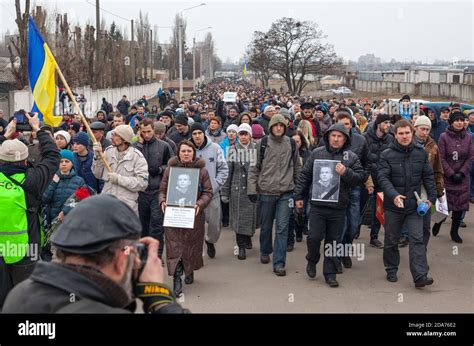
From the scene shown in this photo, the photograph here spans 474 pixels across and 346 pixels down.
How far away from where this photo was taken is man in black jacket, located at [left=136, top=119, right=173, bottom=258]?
7.30 metres

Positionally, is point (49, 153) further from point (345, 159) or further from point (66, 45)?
point (66, 45)

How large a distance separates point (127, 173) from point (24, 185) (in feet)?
7.19

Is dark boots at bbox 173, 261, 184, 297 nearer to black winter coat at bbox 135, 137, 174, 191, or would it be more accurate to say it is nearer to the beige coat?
the beige coat

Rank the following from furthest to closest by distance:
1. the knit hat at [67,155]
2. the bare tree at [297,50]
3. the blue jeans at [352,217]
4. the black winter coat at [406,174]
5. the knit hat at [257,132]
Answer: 1. the bare tree at [297,50]
2. the knit hat at [257,132]
3. the blue jeans at [352,217]
4. the knit hat at [67,155]
5. the black winter coat at [406,174]

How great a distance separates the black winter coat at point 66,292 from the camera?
6.05 feet

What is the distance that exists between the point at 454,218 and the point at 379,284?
2.40m

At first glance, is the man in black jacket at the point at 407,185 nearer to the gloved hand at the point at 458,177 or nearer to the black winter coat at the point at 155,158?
the gloved hand at the point at 458,177

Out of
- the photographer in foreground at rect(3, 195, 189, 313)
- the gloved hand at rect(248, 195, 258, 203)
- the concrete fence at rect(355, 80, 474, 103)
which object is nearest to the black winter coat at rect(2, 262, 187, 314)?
the photographer in foreground at rect(3, 195, 189, 313)

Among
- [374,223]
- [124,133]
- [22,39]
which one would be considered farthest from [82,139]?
[22,39]

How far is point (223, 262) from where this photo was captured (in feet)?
25.6

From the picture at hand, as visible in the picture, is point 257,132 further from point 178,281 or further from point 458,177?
point 178,281

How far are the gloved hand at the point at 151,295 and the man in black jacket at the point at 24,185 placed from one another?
277cm

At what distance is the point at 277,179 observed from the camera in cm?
726

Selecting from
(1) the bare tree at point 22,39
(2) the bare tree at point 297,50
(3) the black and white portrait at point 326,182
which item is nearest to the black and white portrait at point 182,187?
(3) the black and white portrait at point 326,182
